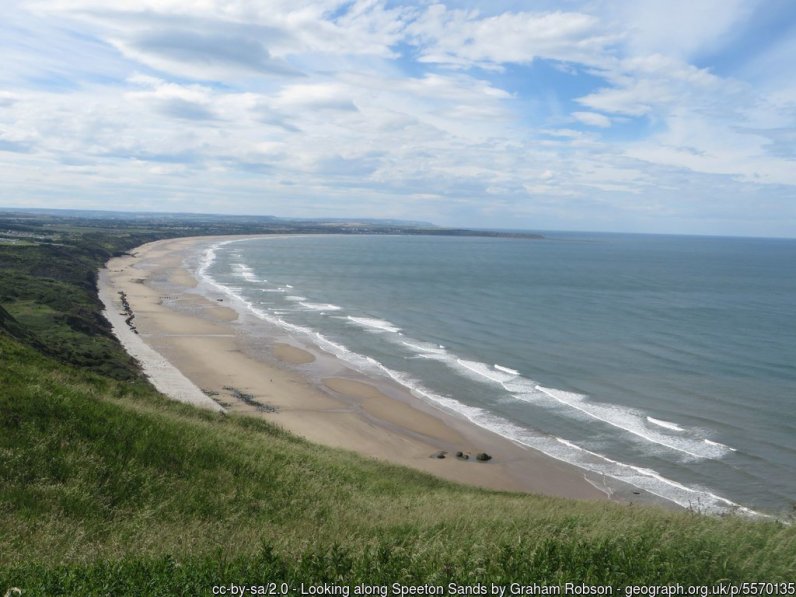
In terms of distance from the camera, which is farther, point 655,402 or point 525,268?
point 525,268

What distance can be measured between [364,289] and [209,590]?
77.0 metres

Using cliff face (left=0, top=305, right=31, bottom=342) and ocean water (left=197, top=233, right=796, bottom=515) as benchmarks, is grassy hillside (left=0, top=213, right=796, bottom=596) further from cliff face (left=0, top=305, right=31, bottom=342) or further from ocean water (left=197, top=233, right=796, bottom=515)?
cliff face (left=0, top=305, right=31, bottom=342)

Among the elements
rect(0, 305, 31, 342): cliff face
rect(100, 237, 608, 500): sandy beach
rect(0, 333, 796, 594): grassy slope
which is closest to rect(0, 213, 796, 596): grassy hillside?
rect(0, 333, 796, 594): grassy slope

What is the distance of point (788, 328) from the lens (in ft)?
188

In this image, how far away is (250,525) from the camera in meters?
10.3

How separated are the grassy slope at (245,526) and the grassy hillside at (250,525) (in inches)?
1.2

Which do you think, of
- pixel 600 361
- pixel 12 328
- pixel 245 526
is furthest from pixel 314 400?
pixel 245 526

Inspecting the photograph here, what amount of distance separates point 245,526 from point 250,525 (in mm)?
93

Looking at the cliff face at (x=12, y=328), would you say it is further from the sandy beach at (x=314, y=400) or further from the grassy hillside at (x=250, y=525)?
the grassy hillside at (x=250, y=525)

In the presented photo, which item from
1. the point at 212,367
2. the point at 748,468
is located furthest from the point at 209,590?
the point at 212,367

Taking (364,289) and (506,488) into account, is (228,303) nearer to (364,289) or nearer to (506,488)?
(364,289)

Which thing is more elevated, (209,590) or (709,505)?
(209,590)

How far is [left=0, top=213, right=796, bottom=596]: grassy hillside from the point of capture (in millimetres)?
7117

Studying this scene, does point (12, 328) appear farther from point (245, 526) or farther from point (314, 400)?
point (245, 526)
